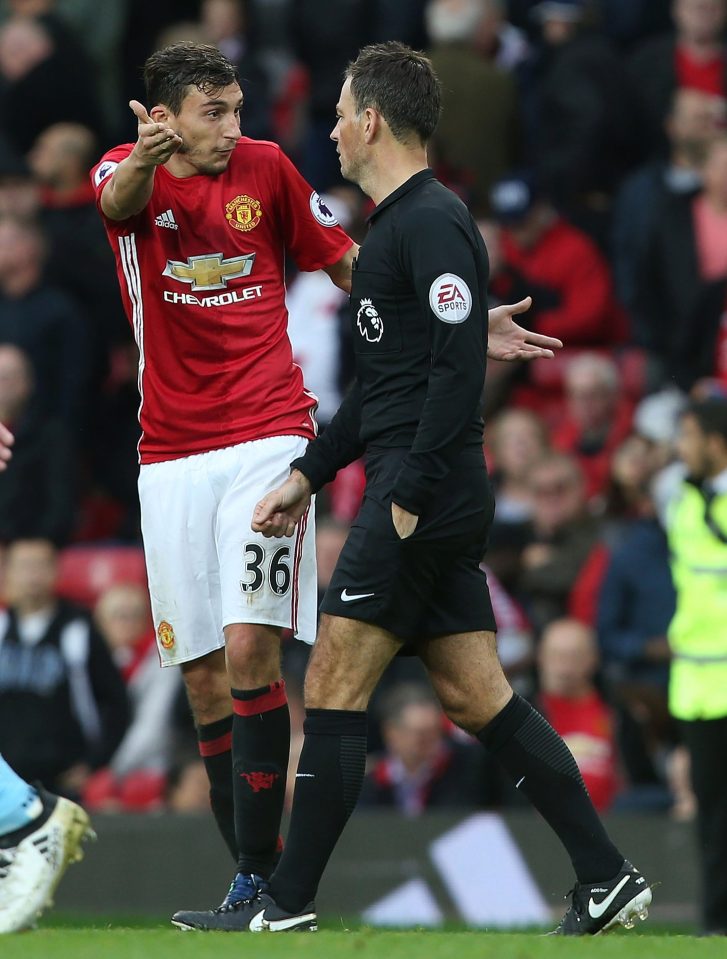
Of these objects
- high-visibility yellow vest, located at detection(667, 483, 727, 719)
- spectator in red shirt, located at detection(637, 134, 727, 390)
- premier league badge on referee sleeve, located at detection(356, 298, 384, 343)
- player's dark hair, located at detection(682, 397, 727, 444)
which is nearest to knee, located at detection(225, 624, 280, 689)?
premier league badge on referee sleeve, located at detection(356, 298, 384, 343)

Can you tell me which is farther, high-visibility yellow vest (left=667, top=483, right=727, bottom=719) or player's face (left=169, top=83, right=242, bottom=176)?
high-visibility yellow vest (left=667, top=483, right=727, bottom=719)

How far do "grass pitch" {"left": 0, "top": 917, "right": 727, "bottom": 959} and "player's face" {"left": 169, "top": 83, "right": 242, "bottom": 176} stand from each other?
2251 millimetres

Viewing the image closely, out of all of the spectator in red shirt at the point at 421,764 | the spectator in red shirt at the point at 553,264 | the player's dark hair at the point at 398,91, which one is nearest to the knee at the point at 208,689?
the player's dark hair at the point at 398,91

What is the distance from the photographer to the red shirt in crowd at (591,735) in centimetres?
1025

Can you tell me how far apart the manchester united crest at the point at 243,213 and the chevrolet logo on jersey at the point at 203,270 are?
0.10 metres

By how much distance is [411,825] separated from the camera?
10094mm

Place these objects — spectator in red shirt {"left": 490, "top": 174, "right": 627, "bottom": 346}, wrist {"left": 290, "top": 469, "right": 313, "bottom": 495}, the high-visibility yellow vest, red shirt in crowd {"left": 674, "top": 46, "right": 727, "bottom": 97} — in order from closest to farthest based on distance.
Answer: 1. wrist {"left": 290, "top": 469, "right": 313, "bottom": 495}
2. the high-visibility yellow vest
3. spectator in red shirt {"left": 490, "top": 174, "right": 627, "bottom": 346}
4. red shirt in crowd {"left": 674, "top": 46, "right": 727, "bottom": 97}

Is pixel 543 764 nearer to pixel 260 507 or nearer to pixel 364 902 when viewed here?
pixel 260 507

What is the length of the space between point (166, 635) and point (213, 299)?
1.04m

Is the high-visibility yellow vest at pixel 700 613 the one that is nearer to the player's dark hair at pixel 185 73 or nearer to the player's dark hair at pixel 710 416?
the player's dark hair at pixel 710 416

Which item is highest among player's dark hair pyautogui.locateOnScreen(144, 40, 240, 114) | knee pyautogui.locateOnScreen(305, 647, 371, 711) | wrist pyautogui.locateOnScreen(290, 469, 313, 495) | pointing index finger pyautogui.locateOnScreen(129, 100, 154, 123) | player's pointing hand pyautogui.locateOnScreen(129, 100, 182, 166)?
player's dark hair pyautogui.locateOnScreen(144, 40, 240, 114)

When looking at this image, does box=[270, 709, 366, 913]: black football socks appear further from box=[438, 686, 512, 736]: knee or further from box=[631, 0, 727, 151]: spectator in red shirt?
box=[631, 0, 727, 151]: spectator in red shirt

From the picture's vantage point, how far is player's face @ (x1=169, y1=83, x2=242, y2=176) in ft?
19.9

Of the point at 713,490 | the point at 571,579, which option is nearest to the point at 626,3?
the point at 571,579
